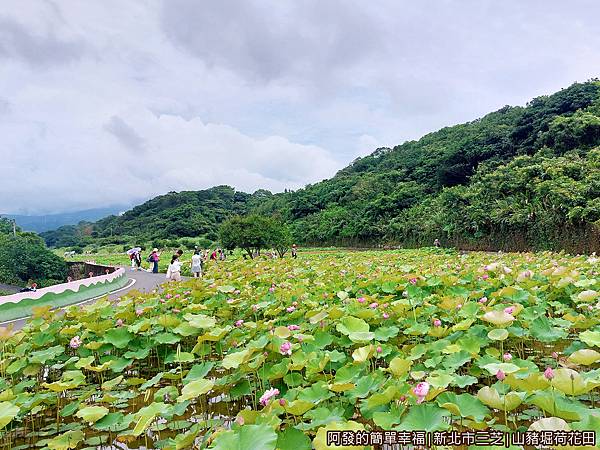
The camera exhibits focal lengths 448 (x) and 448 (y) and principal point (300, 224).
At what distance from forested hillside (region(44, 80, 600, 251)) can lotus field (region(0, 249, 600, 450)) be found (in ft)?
45.0

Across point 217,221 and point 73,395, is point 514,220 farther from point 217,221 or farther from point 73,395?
point 217,221

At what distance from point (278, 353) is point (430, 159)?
143ft

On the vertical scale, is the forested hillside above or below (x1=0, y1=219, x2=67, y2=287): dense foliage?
above

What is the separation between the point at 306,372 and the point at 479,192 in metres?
24.8

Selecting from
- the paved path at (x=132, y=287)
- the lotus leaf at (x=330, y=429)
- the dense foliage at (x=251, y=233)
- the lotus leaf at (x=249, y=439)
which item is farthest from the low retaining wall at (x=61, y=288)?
the dense foliage at (x=251, y=233)

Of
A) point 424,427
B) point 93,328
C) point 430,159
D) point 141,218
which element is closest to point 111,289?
point 93,328

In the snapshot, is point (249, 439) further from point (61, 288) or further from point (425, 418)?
point (61, 288)

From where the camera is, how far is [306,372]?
8.36ft

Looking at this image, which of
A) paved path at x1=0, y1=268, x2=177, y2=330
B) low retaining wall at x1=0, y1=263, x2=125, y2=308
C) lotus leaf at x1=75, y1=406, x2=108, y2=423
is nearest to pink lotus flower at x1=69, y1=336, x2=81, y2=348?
lotus leaf at x1=75, y1=406, x2=108, y2=423

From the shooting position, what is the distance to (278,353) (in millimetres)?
2881

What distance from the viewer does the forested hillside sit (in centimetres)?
1816

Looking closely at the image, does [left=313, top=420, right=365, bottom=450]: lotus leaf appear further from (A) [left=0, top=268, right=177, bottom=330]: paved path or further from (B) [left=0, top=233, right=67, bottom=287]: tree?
(B) [left=0, top=233, right=67, bottom=287]: tree

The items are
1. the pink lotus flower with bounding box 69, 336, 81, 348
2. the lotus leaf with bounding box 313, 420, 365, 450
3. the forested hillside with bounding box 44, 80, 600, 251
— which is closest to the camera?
the lotus leaf with bounding box 313, 420, 365, 450

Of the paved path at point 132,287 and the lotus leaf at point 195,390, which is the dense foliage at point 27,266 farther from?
the lotus leaf at point 195,390
